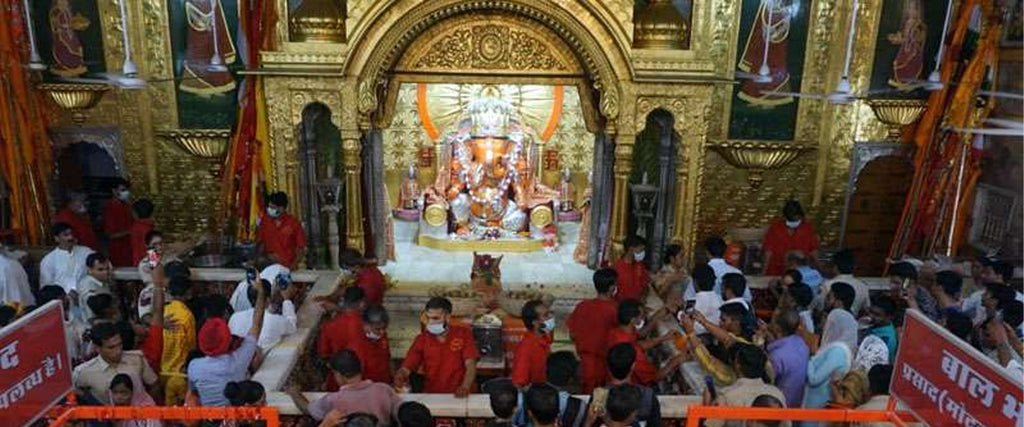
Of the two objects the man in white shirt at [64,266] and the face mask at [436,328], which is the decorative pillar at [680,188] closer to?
the face mask at [436,328]

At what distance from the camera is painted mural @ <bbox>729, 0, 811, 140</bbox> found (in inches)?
360

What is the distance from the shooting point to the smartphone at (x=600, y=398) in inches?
154

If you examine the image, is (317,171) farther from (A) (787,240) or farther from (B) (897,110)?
(B) (897,110)

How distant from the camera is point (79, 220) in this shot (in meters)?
8.33

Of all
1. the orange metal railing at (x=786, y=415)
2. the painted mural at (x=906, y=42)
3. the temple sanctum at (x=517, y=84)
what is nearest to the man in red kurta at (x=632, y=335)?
the orange metal railing at (x=786, y=415)

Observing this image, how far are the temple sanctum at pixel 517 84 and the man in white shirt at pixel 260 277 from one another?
2.00 ft

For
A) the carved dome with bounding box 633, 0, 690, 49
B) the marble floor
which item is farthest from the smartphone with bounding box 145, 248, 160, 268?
the carved dome with bounding box 633, 0, 690, 49

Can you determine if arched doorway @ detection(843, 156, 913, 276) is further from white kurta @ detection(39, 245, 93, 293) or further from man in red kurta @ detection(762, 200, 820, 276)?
white kurta @ detection(39, 245, 93, 293)

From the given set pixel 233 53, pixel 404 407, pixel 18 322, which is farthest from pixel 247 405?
pixel 233 53

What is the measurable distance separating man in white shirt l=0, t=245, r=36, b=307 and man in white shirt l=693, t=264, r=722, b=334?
6210 millimetres

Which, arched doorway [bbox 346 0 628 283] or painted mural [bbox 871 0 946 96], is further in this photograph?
painted mural [bbox 871 0 946 96]

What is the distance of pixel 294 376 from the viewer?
5.57 meters

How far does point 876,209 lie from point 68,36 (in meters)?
11.6

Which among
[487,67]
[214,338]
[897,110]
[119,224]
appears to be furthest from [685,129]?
[119,224]
